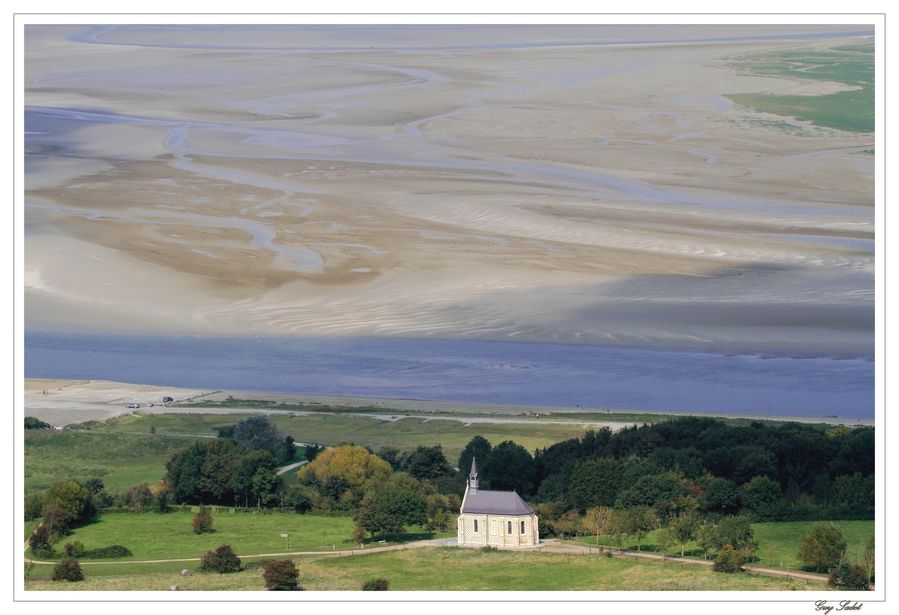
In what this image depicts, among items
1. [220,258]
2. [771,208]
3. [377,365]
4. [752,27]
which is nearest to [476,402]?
[377,365]

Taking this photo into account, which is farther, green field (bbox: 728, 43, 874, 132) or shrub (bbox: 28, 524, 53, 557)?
green field (bbox: 728, 43, 874, 132)

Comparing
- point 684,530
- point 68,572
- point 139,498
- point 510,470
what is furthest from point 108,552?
point 684,530

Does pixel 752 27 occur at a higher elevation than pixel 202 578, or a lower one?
higher

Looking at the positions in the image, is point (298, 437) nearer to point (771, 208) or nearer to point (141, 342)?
point (141, 342)

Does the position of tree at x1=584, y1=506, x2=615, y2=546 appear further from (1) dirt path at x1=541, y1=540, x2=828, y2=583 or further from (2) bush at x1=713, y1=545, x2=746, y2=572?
(2) bush at x1=713, y1=545, x2=746, y2=572

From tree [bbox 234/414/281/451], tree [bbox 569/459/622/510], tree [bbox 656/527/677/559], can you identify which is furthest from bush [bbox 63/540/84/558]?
tree [bbox 656/527/677/559]

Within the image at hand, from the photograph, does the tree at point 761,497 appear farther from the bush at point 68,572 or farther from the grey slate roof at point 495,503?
the bush at point 68,572
